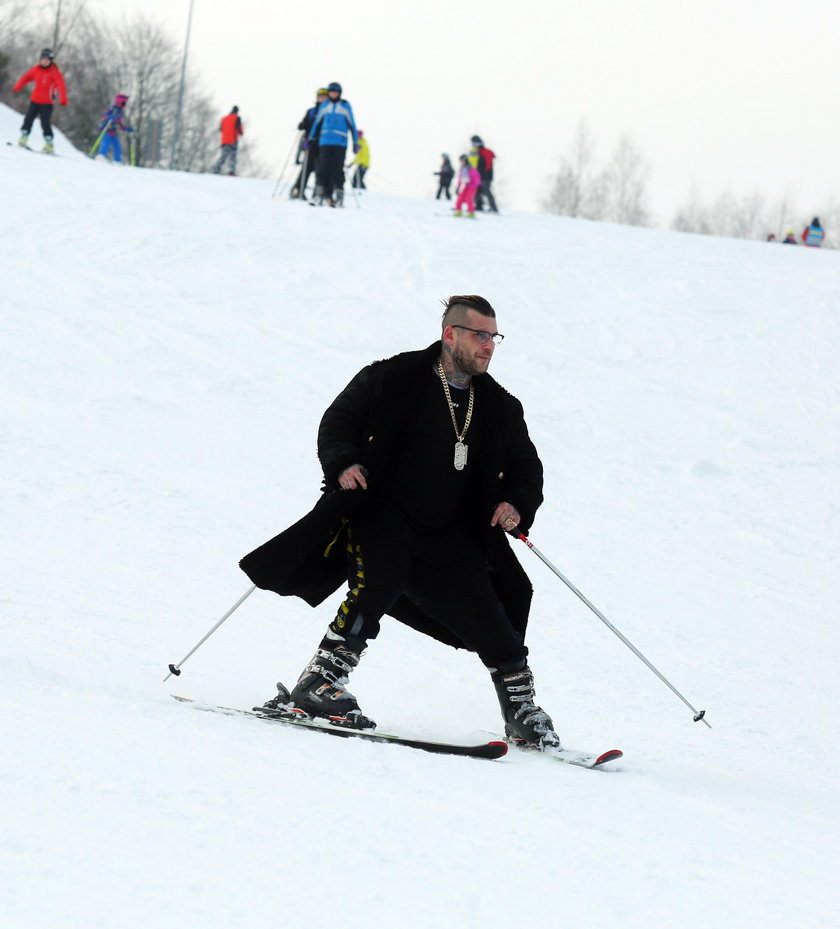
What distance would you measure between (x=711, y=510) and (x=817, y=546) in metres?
0.74

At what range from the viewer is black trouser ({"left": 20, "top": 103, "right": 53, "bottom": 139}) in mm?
18391

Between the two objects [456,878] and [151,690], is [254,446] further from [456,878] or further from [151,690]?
[456,878]

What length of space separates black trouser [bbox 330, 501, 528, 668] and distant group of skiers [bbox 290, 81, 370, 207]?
1199 centimetres

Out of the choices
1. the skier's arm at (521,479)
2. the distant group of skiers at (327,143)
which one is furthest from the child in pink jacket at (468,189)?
the skier's arm at (521,479)

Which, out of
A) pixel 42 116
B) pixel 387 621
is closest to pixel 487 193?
pixel 42 116

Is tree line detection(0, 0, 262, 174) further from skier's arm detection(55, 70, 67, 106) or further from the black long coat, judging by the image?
the black long coat

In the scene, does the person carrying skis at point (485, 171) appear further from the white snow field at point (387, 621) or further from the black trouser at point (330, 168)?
the white snow field at point (387, 621)

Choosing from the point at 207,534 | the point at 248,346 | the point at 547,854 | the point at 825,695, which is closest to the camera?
the point at 547,854

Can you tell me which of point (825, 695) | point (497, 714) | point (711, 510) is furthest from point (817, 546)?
point (497, 714)

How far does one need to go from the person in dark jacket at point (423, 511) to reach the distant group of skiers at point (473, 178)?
15.3 metres

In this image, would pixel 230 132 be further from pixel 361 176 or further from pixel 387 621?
pixel 387 621

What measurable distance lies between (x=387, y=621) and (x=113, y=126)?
1931cm

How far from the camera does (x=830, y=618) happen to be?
6602mm

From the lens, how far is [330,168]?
16438 millimetres
